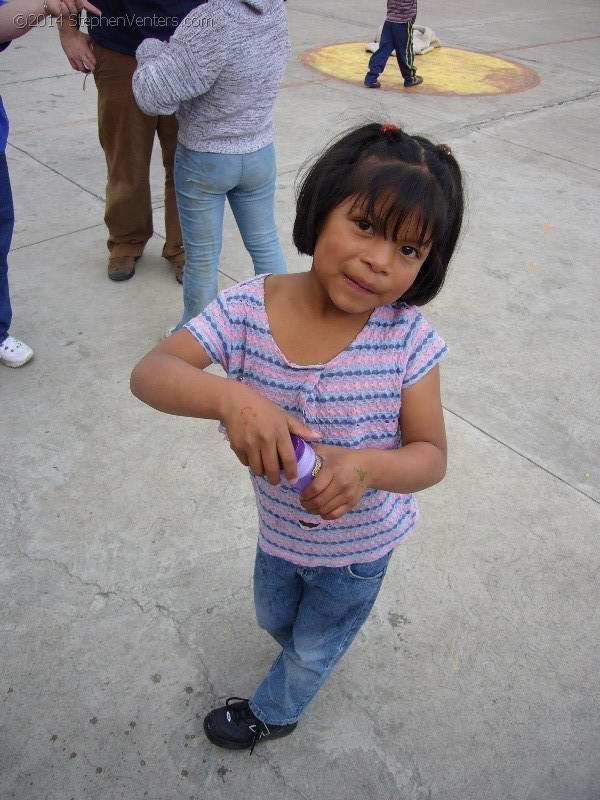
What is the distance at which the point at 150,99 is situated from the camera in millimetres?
2211

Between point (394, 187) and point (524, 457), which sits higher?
point (394, 187)

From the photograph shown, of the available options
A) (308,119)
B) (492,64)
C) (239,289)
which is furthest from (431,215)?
(492,64)

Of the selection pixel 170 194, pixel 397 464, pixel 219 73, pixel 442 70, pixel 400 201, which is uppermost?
pixel 400 201

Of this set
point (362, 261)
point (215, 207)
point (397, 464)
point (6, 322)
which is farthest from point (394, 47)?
point (397, 464)

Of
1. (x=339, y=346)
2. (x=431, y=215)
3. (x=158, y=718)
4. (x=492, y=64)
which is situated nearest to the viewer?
(x=431, y=215)

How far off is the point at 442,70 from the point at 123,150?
552 centimetres

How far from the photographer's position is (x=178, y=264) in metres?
3.50

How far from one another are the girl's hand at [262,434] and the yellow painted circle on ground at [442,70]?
653 cm

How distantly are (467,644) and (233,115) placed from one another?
6.10 ft

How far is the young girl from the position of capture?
1047 mm

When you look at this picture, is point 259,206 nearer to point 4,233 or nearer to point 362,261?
point 4,233

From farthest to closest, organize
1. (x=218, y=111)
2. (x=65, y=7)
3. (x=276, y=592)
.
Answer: (x=65, y=7) < (x=218, y=111) < (x=276, y=592)

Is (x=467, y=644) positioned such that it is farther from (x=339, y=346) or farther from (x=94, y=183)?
(x=94, y=183)

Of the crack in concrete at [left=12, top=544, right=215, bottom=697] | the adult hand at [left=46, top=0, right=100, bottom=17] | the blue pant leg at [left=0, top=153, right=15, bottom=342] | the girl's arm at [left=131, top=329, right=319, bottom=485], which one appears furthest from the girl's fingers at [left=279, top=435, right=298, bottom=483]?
the adult hand at [left=46, top=0, right=100, bottom=17]
